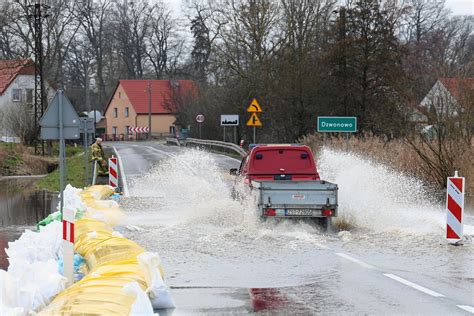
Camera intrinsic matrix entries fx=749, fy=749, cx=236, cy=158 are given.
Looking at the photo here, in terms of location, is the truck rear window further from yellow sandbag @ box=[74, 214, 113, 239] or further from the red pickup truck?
yellow sandbag @ box=[74, 214, 113, 239]

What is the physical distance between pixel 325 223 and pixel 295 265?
431cm

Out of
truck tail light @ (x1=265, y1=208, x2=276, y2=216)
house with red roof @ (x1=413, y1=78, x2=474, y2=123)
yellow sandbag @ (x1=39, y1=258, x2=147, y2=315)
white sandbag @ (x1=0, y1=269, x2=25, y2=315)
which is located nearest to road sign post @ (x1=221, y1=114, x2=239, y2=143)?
house with red roof @ (x1=413, y1=78, x2=474, y2=123)

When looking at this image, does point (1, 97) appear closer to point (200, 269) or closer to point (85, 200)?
point (85, 200)

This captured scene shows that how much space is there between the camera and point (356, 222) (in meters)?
16.4

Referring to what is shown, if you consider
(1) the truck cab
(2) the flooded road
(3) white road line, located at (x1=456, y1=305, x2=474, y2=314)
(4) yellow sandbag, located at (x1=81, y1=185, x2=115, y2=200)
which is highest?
(1) the truck cab

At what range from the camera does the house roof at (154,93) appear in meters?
95.0

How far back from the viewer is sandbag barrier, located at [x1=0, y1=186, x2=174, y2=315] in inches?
254

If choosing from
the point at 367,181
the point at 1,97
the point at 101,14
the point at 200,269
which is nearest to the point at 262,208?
the point at 200,269

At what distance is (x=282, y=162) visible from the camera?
17.8 meters

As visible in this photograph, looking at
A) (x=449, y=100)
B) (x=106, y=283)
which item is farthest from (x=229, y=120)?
(x=106, y=283)

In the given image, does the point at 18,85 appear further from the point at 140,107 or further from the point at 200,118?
the point at 200,118

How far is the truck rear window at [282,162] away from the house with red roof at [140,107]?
3019 inches

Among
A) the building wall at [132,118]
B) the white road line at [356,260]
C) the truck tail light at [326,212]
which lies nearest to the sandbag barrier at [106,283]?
the white road line at [356,260]

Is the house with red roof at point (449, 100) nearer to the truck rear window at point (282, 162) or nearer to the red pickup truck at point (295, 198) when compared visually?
the truck rear window at point (282, 162)
